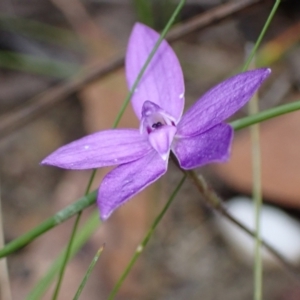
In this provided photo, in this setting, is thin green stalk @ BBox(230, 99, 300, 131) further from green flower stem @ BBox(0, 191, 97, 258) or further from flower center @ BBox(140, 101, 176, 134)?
green flower stem @ BBox(0, 191, 97, 258)

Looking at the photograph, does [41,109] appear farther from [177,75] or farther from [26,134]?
[177,75]

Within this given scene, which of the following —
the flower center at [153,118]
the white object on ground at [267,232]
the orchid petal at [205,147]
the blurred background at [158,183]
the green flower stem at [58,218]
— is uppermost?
the blurred background at [158,183]

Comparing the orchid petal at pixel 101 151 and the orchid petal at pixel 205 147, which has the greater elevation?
the orchid petal at pixel 101 151

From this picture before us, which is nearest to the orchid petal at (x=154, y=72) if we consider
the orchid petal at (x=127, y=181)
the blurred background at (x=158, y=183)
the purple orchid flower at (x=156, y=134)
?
the purple orchid flower at (x=156, y=134)

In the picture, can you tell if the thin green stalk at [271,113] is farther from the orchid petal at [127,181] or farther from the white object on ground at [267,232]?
the white object on ground at [267,232]

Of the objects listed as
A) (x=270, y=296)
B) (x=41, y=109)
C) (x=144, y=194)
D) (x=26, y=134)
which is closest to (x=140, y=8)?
(x=41, y=109)

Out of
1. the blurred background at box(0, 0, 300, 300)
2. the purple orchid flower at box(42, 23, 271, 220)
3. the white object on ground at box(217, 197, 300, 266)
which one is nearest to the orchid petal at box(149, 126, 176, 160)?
the purple orchid flower at box(42, 23, 271, 220)
